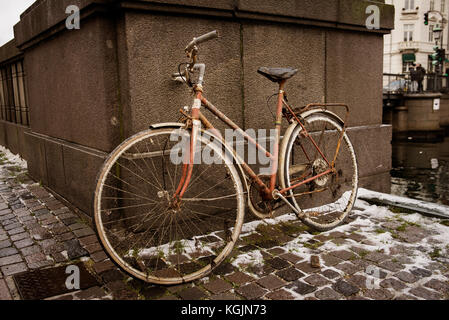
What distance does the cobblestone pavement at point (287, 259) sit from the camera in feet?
8.70

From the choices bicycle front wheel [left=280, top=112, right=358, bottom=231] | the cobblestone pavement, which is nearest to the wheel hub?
bicycle front wheel [left=280, top=112, right=358, bottom=231]

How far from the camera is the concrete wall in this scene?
338 cm

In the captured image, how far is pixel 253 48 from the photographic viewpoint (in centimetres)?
400

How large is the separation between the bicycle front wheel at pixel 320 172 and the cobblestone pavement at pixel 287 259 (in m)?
0.21

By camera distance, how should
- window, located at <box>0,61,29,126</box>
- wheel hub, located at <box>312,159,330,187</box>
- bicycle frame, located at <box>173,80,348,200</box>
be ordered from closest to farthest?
bicycle frame, located at <box>173,80,348,200</box>, wheel hub, located at <box>312,159,330,187</box>, window, located at <box>0,61,29,126</box>

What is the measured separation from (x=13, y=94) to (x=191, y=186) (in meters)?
7.54

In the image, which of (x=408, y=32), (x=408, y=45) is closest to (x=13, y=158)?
(x=408, y=45)

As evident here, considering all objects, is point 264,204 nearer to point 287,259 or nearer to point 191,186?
point 287,259

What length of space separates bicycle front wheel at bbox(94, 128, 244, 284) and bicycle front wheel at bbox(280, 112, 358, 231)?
625 millimetres

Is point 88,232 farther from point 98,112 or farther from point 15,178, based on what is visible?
point 15,178

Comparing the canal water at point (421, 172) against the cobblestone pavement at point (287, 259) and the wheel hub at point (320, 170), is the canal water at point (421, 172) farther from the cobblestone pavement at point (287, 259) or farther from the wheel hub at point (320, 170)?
the wheel hub at point (320, 170)

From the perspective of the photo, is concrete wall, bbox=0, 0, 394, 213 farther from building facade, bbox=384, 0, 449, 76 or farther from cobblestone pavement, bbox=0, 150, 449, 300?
building facade, bbox=384, 0, 449, 76

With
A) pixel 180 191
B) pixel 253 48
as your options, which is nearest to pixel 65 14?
pixel 253 48
